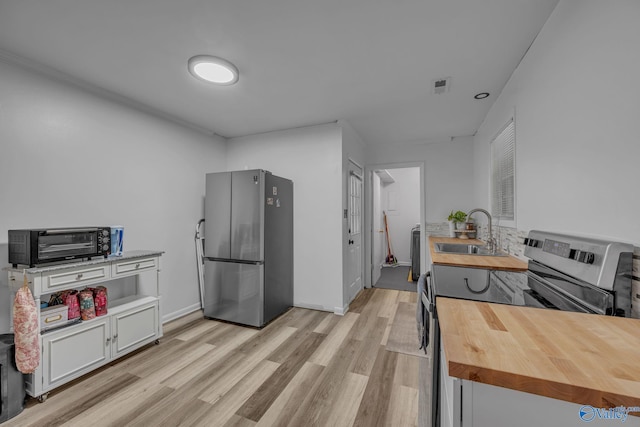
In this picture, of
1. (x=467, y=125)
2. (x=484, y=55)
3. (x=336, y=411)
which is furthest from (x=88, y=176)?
(x=467, y=125)

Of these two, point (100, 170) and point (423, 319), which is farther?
point (100, 170)

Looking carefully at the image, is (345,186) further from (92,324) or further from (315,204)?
(92,324)

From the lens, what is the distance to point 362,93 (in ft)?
8.27

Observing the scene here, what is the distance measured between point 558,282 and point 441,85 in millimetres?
1899

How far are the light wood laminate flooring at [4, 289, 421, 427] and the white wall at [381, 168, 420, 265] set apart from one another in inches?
157

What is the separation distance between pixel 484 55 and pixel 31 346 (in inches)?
146

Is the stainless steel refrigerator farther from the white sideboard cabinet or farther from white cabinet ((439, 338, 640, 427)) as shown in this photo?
white cabinet ((439, 338, 640, 427))

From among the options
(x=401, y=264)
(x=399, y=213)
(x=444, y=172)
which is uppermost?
(x=444, y=172)

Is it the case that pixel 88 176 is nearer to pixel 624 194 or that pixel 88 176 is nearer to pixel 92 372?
pixel 92 372

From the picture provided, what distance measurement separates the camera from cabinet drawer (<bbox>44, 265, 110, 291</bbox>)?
182cm

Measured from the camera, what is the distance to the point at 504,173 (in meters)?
2.52

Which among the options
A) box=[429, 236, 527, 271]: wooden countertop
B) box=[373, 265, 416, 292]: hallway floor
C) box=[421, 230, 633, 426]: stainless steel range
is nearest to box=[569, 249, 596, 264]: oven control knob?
box=[421, 230, 633, 426]: stainless steel range

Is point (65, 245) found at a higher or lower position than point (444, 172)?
lower

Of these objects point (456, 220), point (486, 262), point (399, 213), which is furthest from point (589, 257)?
point (399, 213)
